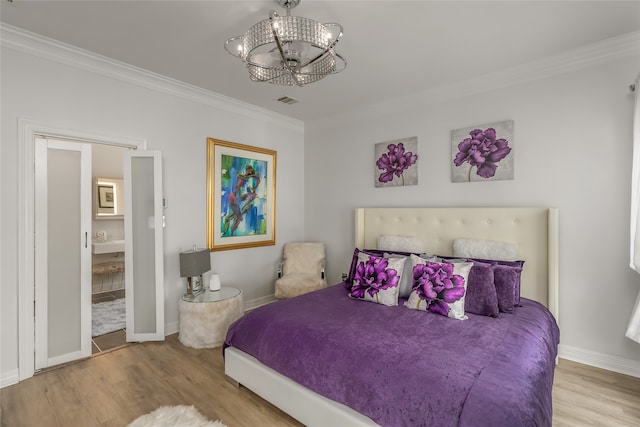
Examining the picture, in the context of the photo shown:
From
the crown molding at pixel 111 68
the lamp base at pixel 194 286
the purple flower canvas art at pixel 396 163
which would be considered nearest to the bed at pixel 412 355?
the purple flower canvas art at pixel 396 163

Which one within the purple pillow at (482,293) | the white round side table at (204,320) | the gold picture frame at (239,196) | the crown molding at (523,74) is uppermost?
the crown molding at (523,74)

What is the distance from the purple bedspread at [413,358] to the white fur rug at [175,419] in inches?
18.6

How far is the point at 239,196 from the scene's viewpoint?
3998mm

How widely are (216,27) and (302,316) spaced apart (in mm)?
2241

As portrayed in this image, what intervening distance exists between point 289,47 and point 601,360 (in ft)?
11.3

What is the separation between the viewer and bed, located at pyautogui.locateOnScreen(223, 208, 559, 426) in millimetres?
1415

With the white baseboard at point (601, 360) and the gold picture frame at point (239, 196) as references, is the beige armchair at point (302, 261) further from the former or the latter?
the white baseboard at point (601, 360)

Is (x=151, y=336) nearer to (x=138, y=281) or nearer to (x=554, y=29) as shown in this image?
(x=138, y=281)

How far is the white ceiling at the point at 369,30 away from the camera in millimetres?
2072

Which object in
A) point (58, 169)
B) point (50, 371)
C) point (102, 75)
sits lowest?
point (50, 371)

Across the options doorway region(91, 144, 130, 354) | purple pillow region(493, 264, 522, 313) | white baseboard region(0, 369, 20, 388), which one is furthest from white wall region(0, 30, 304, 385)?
purple pillow region(493, 264, 522, 313)

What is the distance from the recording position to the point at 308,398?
1846 millimetres

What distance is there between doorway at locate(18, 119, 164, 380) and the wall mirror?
244 centimetres

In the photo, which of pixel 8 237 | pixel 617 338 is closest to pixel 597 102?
pixel 617 338
